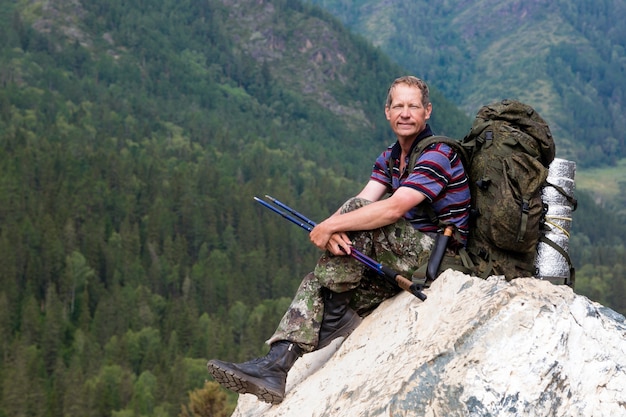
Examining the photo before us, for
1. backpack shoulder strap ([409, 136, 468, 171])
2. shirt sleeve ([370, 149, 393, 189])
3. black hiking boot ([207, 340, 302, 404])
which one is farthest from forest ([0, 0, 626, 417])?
backpack shoulder strap ([409, 136, 468, 171])

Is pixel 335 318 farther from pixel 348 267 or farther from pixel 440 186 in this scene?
pixel 440 186

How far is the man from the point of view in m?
7.80

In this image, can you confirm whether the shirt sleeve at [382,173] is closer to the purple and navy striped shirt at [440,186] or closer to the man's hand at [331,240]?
the purple and navy striped shirt at [440,186]

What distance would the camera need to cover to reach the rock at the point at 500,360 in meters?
6.32

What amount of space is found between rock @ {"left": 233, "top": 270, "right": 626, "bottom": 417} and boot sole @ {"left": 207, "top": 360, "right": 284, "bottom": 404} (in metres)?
0.86

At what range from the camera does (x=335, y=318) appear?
8.55 m

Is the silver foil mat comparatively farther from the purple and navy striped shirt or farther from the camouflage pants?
the camouflage pants

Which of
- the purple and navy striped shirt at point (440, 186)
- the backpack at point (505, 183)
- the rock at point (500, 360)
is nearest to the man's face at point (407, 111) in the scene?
the purple and navy striped shirt at point (440, 186)

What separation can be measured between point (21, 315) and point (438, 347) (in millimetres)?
101193

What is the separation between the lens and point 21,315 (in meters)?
101

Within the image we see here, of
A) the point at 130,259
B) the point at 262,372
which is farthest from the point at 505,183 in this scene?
the point at 130,259

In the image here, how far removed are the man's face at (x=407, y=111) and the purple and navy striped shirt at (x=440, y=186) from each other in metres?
0.16

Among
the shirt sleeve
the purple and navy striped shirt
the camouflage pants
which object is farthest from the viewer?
the shirt sleeve

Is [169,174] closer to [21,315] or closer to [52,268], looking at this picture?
[52,268]
